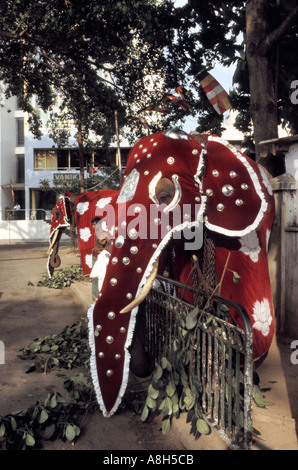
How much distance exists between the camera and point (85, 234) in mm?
6406

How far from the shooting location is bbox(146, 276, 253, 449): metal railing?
2473 mm

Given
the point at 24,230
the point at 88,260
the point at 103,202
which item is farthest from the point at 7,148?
the point at 103,202

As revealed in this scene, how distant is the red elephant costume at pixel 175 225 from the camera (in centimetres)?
284

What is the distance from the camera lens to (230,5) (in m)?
8.94

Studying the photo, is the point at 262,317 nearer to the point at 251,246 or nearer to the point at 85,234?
the point at 251,246

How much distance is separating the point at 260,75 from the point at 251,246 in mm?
4651

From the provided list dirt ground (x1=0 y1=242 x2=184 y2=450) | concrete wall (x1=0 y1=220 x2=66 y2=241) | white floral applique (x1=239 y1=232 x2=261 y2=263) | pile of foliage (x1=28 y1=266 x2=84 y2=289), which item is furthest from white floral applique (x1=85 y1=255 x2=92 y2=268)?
concrete wall (x1=0 y1=220 x2=66 y2=241)

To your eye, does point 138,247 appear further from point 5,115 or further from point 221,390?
point 5,115

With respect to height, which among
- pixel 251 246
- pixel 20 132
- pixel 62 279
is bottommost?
pixel 62 279

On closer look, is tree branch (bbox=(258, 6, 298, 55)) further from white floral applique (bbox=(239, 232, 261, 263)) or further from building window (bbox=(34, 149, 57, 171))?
building window (bbox=(34, 149, 57, 171))

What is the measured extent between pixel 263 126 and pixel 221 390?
17.7 feet

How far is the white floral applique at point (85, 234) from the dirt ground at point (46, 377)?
1.54m
